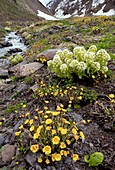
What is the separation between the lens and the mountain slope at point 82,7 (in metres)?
89.4

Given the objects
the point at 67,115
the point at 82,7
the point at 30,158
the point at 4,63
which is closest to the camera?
the point at 30,158

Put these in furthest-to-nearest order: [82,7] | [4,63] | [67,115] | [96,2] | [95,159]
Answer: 1. [82,7]
2. [96,2]
3. [4,63]
4. [67,115]
5. [95,159]

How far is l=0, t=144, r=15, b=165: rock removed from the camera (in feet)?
13.0

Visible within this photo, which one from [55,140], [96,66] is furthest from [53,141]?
[96,66]

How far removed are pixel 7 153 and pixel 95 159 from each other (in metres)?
1.66

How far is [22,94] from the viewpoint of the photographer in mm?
6703

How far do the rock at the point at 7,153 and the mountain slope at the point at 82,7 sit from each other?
84933 mm

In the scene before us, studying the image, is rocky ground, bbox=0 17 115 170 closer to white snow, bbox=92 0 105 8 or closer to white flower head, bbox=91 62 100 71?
white flower head, bbox=91 62 100 71

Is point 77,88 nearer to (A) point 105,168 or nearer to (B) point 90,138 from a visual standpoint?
(B) point 90,138

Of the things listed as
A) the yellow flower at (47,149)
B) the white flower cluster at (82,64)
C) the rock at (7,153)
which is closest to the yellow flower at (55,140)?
the yellow flower at (47,149)

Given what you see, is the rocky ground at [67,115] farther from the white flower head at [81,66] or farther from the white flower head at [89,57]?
the white flower head at [89,57]

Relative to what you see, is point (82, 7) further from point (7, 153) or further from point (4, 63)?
point (7, 153)

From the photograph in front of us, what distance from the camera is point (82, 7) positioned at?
105 m

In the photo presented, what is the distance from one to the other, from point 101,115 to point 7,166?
84.2 inches
